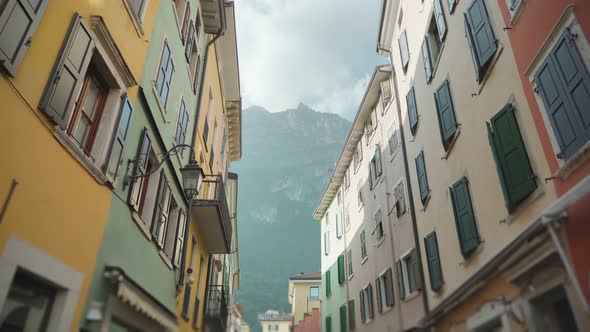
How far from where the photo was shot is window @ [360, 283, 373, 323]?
19438 mm

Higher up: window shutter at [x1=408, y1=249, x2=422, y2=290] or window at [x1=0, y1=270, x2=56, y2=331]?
window shutter at [x1=408, y1=249, x2=422, y2=290]

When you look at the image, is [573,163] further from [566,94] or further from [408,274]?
[408,274]

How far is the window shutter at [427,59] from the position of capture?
13012mm

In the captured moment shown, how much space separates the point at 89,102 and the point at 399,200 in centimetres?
1286

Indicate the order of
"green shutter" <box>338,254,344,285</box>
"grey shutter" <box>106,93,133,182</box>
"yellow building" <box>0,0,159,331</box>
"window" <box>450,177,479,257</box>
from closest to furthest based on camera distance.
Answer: "yellow building" <box>0,0,159,331</box> < "grey shutter" <box>106,93,133,182</box> < "window" <box>450,177,479,257</box> < "green shutter" <box>338,254,344,285</box>

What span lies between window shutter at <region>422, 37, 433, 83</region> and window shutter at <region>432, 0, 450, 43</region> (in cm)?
79

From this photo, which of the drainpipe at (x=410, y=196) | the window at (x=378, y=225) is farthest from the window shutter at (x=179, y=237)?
the window at (x=378, y=225)

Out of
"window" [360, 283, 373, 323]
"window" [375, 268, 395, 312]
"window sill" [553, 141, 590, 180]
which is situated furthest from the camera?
"window" [360, 283, 373, 323]

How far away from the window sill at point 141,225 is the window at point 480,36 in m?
8.00

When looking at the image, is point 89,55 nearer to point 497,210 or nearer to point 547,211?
point 547,211

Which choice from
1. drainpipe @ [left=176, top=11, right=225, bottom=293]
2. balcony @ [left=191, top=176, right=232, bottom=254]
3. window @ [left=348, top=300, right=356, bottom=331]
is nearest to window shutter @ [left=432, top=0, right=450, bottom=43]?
drainpipe @ [left=176, top=11, right=225, bottom=293]

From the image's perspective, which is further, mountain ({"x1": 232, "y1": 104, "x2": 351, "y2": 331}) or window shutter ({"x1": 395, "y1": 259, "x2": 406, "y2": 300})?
mountain ({"x1": 232, "y1": 104, "x2": 351, "y2": 331})

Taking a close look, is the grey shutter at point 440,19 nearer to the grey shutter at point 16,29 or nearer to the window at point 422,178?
the window at point 422,178

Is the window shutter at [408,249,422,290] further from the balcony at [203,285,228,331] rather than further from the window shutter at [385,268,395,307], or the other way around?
the balcony at [203,285,228,331]
